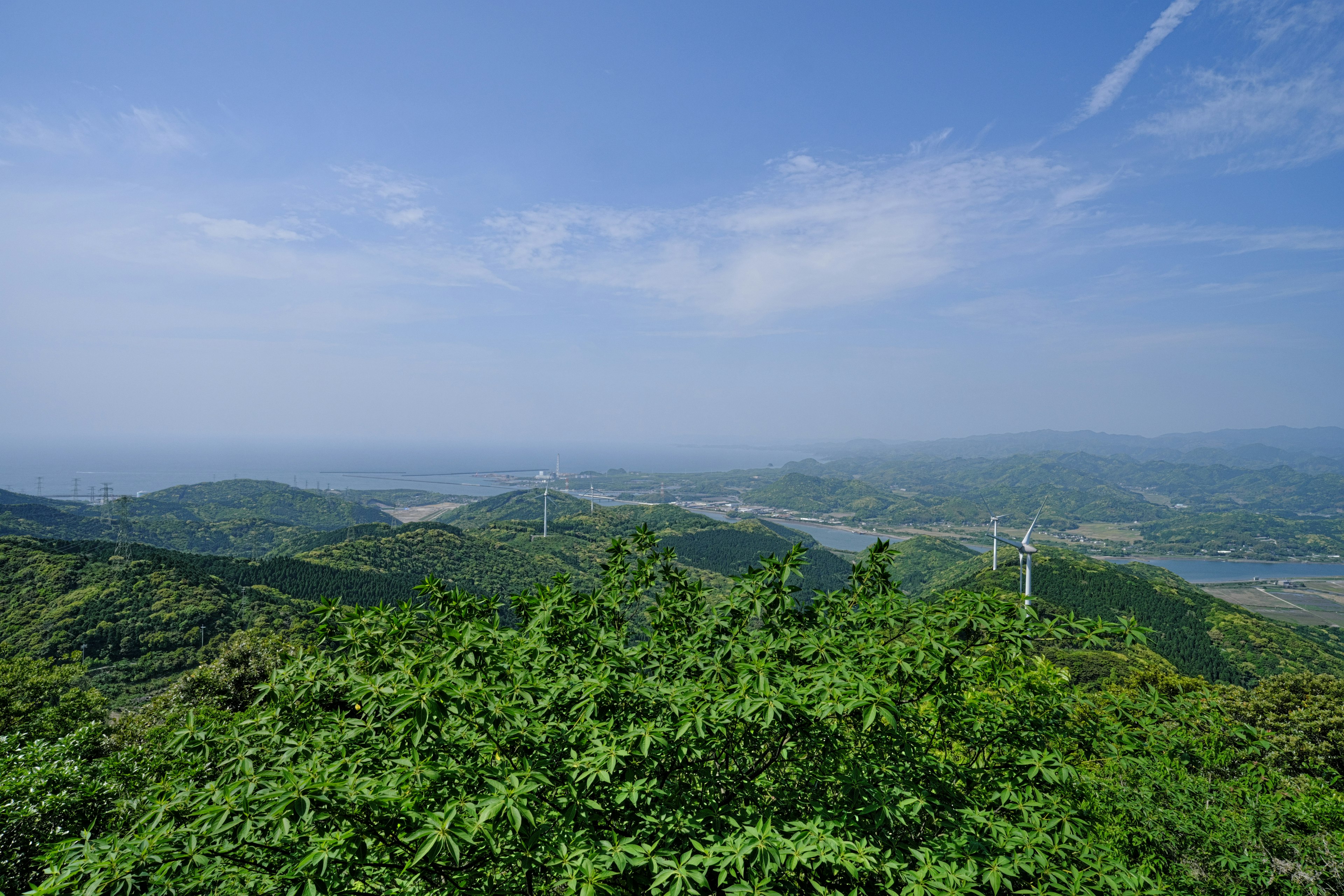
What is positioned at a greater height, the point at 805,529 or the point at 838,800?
the point at 838,800

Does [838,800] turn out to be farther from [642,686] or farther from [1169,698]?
[1169,698]

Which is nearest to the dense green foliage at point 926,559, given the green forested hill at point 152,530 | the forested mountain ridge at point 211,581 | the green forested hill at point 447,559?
the forested mountain ridge at point 211,581

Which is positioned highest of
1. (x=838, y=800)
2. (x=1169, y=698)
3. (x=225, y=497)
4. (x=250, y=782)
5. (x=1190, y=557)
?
(x=250, y=782)

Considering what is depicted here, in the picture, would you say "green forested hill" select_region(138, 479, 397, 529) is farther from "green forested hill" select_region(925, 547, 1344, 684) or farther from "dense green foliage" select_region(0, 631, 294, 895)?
"dense green foliage" select_region(0, 631, 294, 895)

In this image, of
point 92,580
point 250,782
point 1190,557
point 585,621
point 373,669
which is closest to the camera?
point 250,782

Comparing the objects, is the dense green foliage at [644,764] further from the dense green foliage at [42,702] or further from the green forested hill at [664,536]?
the green forested hill at [664,536]

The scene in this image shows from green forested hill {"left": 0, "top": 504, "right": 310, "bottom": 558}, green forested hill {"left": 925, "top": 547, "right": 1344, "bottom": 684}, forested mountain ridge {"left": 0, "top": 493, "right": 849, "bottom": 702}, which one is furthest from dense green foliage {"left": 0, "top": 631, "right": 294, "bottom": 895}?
green forested hill {"left": 0, "top": 504, "right": 310, "bottom": 558}

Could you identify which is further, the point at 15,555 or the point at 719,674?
the point at 15,555

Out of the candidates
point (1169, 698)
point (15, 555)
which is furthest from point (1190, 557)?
point (15, 555)
